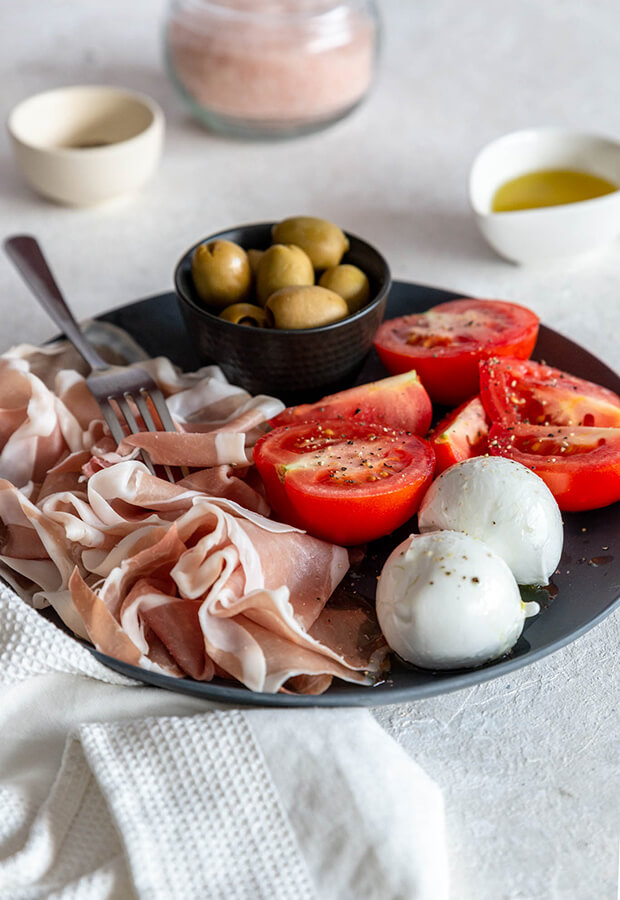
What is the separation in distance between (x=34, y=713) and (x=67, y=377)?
1.63 ft

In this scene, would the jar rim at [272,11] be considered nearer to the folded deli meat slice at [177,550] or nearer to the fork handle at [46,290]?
the fork handle at [46,290]

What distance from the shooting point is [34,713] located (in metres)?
0.98

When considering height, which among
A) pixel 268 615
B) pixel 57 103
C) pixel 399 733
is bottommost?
pixel 399 733

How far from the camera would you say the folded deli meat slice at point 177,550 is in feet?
3.21

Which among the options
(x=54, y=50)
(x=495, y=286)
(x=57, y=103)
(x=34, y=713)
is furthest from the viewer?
(x=54, y=50)

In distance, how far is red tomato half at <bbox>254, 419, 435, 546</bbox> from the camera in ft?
3.51

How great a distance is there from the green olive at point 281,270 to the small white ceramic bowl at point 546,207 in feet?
1.78

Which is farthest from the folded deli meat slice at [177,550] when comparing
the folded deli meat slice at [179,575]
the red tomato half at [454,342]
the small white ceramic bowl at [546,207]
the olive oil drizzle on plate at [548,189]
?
the olive oil drizzle on plate at [548,189]

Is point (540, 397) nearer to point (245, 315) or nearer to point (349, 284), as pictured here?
point (349, 284)

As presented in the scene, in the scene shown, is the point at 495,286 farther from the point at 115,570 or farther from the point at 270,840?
the point at 270,840

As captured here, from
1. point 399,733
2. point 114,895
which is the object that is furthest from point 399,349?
point 114,895

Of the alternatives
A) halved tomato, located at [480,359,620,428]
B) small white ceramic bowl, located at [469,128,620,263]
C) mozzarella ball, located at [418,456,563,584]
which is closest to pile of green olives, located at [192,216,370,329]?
halved tomato, located at [480,359,620,428]

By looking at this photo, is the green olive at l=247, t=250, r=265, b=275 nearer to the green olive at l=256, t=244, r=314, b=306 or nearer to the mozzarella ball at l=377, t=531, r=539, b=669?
the green olive at l=256, t=244, r=314, b=306

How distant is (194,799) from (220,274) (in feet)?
2.29
